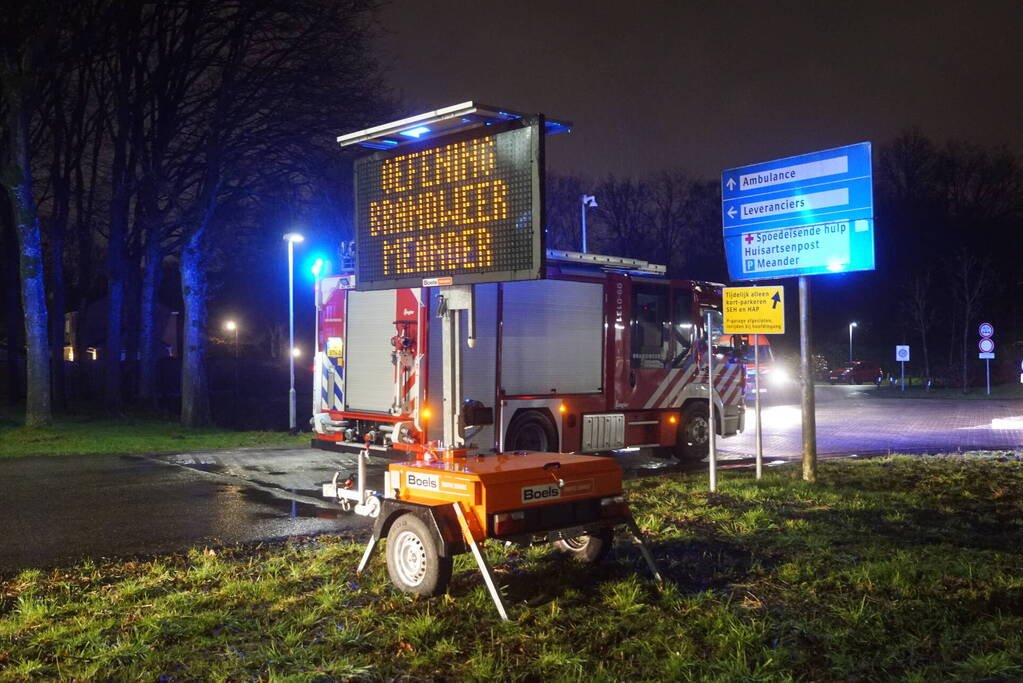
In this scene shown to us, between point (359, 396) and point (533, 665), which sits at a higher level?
point (359, 396)

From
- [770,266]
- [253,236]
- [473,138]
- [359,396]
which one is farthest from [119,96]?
[473,138]

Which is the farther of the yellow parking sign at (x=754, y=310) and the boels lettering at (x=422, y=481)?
the yellow parking sign at (x=754, y=310)

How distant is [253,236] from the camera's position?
28516 millimetres

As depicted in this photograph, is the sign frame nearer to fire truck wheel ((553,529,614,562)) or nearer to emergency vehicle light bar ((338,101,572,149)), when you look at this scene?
emergency vehicle light bar ((338,101,572,149))

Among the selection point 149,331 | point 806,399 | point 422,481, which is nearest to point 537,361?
point 806,399

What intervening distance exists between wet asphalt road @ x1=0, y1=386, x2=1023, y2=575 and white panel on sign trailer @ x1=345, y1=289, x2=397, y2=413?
36.7 inches

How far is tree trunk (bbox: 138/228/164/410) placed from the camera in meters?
29.1

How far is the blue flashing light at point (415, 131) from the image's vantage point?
685cm

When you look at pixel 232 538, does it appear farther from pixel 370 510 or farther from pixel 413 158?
pixel 413 158

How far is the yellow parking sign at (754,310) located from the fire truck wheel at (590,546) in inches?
204

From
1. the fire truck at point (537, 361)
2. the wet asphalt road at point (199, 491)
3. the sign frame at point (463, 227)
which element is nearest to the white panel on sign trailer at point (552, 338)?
the fire truck at point (537, 361)

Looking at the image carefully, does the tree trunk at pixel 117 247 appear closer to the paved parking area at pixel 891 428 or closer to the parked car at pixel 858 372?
the paved parking area at pixel 891 428

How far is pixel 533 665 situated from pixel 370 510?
2371 millimetres

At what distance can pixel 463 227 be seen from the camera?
21.7 ft
